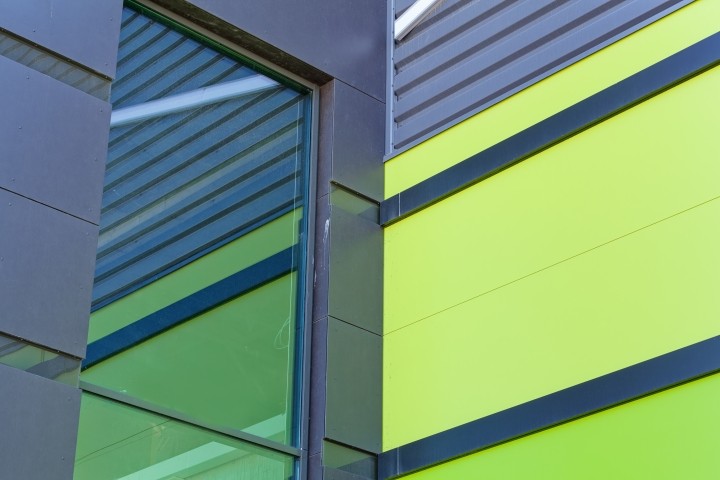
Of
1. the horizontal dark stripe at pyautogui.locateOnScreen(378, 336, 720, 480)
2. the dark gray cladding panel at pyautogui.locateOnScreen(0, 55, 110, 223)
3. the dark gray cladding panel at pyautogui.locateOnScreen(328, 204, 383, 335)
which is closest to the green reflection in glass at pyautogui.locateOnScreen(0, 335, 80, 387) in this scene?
the dark gray cladding panel at pyautogui.locateOnScreen(0, 55, 110, 223)

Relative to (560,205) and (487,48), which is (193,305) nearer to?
(560,205)

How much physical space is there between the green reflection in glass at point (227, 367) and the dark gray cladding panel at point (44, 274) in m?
0.44

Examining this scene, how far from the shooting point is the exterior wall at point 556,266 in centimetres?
741

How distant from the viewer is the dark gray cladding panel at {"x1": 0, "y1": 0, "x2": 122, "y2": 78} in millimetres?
7703

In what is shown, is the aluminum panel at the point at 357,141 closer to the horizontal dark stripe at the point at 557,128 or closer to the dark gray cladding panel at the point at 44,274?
the horizontal dark stripe at the point at 557,128

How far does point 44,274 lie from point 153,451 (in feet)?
4.02

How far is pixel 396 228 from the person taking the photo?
30.5 feet

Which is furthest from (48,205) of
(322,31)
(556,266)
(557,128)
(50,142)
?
(557,128)

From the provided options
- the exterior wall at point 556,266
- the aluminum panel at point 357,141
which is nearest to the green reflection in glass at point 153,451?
the exterior wall at point 556,266

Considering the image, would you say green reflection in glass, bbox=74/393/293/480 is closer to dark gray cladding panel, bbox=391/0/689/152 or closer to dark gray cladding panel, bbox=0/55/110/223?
dark gray cladding panel, bbox=0/55/110/223

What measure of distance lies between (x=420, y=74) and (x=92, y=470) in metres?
4.05

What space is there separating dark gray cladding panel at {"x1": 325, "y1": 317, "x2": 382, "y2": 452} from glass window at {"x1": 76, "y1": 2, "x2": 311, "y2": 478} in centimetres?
26

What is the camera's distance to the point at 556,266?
809cm

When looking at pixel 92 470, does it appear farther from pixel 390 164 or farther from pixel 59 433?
pixel 390 164
